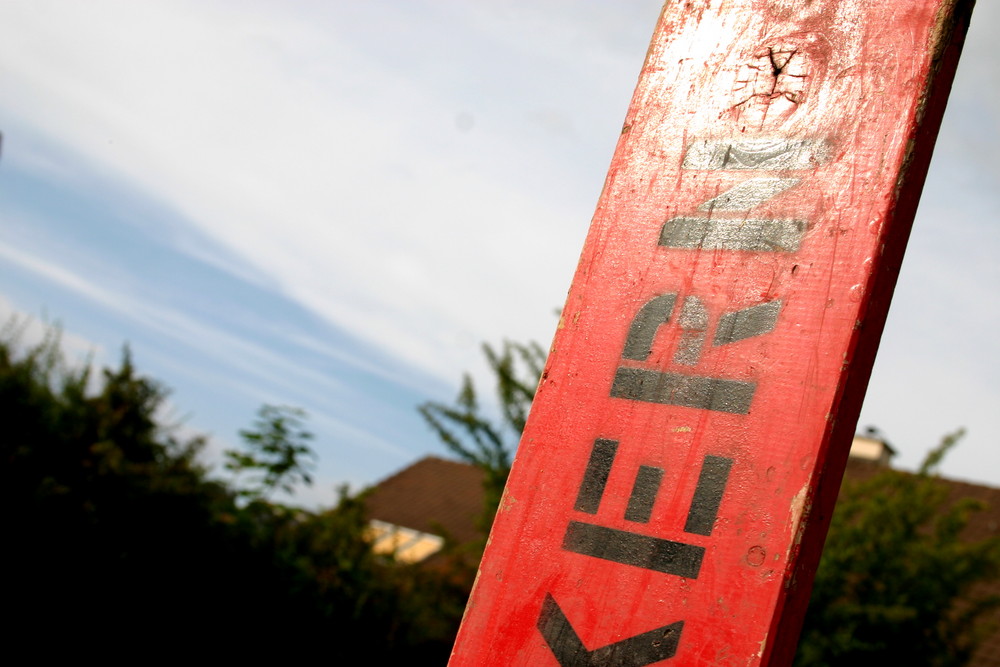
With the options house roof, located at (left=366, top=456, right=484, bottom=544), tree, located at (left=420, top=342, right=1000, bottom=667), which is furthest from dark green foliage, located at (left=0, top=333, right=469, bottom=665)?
house roof, located at (left=366, top=456, right=484, bottom=544)

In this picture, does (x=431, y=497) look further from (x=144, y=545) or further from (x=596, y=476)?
(x=596, y=476)

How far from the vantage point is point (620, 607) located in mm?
1193

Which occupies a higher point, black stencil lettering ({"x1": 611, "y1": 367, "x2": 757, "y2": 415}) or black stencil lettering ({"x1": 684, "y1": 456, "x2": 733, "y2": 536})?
black stencil lettering ({"x1": 611, "y1": 367, "x2": 757, "y2": 415})

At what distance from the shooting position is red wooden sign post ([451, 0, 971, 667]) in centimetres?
117

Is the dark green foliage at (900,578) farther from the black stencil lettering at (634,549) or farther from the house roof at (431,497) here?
the house roof at (431,497)

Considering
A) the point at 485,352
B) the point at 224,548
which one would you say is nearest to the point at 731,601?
the point at 224,548

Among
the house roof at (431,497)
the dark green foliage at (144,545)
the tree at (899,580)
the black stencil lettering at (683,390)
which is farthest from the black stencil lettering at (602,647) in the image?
the house roof at (431,497)

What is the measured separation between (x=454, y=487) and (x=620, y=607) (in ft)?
67.5

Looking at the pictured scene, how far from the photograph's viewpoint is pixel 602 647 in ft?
3.91

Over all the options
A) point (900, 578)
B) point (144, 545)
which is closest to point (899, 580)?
point (900, 578)

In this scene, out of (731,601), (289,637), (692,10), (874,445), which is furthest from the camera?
(874,445)

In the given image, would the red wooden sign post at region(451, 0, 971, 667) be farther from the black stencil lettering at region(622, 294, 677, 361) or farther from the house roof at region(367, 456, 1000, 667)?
the house roof at region(367, 456, 1000, 667)

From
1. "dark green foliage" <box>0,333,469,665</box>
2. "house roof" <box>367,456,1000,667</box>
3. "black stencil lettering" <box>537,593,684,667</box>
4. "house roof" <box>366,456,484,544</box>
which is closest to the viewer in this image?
"black stencil lettering" <box>537,593,684,667</box>

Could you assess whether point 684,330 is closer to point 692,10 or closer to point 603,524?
point 603,524
